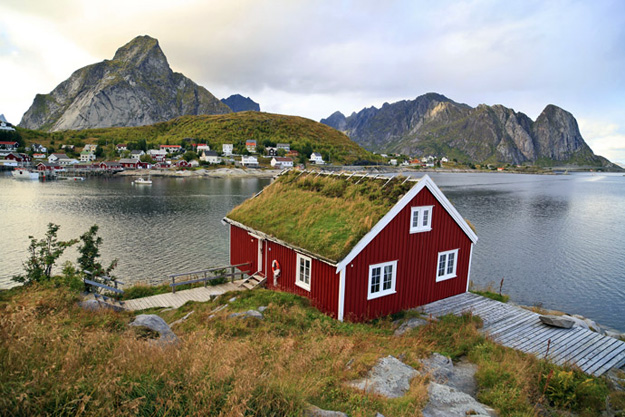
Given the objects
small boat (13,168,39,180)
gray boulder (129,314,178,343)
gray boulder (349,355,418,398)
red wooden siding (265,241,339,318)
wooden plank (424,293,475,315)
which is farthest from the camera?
small boat (13,168,39,180)

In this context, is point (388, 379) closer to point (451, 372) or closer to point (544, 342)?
point (451, 372)

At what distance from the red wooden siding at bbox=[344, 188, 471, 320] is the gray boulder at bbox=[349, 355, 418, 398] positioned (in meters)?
5.23

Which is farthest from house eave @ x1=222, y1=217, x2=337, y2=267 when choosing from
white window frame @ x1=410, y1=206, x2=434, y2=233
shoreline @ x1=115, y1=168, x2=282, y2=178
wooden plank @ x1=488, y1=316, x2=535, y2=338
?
shoreline @ x1=115, y1=168, x2=282, y2=178

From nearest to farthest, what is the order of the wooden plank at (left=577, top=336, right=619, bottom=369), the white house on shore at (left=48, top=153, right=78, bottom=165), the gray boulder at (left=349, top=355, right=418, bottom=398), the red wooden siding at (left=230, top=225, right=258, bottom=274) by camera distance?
1. the gray boulder at (left=349, top=355, right=418, bottom=398)
2. the wooden plank at (left=577, top=336, right=619, bottom=369)
3. the red wooden siding at (left=230, top=225, right=258, bottom=274)
4. the white house on shore at (left=48, top=153, right=78, bottom=165)

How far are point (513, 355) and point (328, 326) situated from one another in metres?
5.78

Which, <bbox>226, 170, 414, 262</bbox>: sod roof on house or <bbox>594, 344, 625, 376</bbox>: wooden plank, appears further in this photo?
<bbox>226, 170, 414, 262</bbox>: sod roof on house

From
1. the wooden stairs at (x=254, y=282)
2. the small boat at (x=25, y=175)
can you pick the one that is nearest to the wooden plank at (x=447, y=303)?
the wooden stairs at (x=254, y=282)

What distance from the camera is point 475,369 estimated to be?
9727 millimetres

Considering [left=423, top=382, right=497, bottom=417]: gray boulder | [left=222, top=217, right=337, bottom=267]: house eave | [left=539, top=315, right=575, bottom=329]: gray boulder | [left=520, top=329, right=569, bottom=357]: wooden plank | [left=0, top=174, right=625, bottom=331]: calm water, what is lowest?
[left=0, top=174, right=625, bottom=331]: calm water

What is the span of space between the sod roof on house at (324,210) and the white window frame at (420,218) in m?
1.10

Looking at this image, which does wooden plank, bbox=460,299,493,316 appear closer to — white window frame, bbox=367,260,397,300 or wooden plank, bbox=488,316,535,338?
wooden plank, bbox=488,316,535,338

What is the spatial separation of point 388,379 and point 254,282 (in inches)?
450

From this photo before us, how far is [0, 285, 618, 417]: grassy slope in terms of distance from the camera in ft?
13.4

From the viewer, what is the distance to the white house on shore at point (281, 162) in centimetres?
15855
